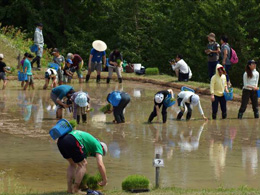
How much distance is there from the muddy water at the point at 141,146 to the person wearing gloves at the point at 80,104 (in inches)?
12.9

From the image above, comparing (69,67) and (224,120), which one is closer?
(224,120)

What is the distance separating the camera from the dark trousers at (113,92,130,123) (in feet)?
63.1

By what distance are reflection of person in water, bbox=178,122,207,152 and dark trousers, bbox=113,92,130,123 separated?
6.10 feet

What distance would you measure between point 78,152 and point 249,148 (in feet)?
18.6

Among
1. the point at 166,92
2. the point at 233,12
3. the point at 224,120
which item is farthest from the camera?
the point at 233,12

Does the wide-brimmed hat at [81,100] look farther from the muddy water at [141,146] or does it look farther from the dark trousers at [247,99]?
the dark trousers at [247,99]

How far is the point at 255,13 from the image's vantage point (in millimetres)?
33781

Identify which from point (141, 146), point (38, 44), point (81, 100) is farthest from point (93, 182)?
point (38, 44)

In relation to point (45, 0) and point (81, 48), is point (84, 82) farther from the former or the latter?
point (45, 0)

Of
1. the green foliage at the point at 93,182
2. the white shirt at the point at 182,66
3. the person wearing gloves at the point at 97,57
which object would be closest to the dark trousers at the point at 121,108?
the green foliage at the point at 93,182

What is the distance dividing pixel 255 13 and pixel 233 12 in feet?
3.41

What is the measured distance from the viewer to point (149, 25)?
38969mm

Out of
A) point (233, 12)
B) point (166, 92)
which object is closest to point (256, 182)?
point (166, 92)

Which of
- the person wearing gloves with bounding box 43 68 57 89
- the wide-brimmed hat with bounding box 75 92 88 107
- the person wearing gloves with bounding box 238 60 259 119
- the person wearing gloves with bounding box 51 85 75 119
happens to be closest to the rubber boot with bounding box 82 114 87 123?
the wide-brimmed hat with bounding box 75 92 88 107
